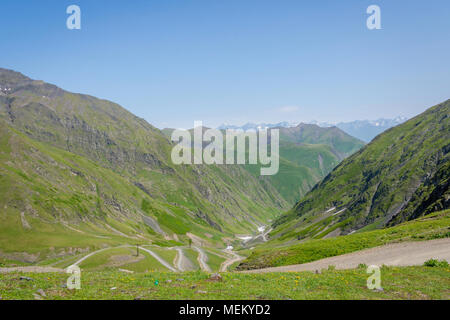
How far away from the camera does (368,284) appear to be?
74.4ft

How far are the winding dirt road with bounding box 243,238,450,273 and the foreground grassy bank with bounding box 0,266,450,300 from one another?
336 inches

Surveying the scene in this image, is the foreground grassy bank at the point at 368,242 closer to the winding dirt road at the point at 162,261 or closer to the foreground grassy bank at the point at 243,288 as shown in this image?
the foreground grassy bank at the point at 243,288

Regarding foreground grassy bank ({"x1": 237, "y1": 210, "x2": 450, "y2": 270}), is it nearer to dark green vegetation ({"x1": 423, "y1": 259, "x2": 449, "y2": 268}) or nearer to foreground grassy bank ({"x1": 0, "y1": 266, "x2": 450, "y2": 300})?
dark green vegetation ({"x1": 423, "y1": 259, "x2": 449, "y2": 268})

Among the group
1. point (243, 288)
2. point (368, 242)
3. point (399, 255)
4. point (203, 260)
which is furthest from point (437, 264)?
point (203, 260)

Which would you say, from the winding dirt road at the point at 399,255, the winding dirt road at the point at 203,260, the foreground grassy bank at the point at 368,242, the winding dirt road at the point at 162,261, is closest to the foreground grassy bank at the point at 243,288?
the winding dirt road at the point at 399,255

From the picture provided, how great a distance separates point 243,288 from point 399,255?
26.5 meters

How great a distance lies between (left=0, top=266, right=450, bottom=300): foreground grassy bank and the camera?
19812 mm

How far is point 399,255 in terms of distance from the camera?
38.2 m

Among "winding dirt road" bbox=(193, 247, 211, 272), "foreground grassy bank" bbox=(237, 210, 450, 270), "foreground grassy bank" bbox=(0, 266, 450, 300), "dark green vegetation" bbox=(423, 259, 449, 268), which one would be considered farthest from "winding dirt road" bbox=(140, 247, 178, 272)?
"dark green vegetation" bbox=(423, 259, 449, 268)

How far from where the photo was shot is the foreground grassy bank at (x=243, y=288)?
19.8 m

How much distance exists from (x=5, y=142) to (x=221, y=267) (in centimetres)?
14772
